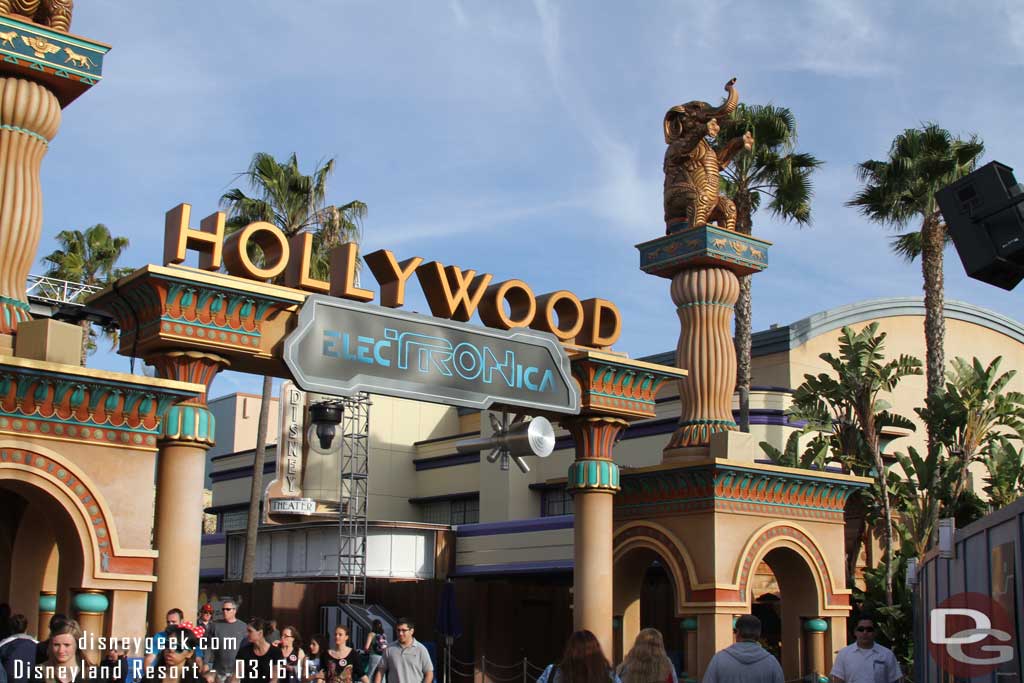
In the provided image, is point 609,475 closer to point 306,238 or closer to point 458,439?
point 306,238

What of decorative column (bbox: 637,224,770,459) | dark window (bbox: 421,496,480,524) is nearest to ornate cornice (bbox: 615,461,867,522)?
decorative column (bbox: 637,224,770,459)

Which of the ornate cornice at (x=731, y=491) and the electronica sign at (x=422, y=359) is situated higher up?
the electronica sign at (x=422, y=359)

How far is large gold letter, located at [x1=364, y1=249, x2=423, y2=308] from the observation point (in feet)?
55.3

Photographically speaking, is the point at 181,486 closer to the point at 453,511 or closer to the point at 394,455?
the point at 453,511

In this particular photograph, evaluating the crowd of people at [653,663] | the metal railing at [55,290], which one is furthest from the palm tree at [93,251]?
the crowd of people at [653,663]

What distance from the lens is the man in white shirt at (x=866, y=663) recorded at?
11.8m

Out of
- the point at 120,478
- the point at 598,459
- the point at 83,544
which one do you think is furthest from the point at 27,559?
the point at 598,459

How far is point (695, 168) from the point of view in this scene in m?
22.4

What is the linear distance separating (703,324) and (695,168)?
292 centimetres

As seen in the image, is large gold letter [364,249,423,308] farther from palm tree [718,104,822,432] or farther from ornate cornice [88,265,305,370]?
palm tree [718,104,822,432]

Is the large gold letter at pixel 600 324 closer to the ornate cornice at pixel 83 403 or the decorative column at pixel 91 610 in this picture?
the ornate cornice at pixel 83 403

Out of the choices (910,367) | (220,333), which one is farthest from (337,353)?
(910,367)

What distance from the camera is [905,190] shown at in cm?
3306

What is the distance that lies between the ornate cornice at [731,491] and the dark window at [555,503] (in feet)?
42.1
